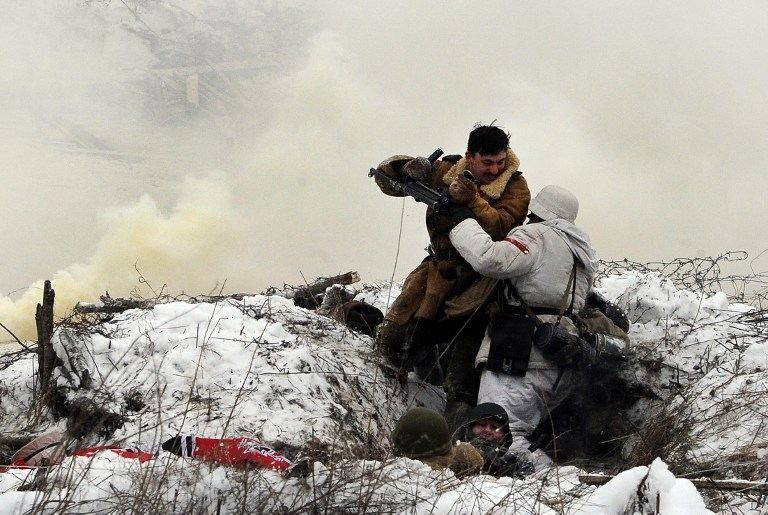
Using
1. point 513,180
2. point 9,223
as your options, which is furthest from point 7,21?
point 513,180

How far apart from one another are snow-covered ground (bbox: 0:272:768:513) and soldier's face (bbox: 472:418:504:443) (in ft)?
1.78

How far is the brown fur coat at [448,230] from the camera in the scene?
19.4ft

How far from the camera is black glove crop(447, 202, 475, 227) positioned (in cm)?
569

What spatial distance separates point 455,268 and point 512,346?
2.81 ft

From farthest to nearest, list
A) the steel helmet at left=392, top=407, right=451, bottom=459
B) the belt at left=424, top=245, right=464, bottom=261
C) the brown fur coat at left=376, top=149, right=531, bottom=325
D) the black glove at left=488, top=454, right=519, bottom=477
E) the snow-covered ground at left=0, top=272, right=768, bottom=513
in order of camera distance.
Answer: the belt at left=424, top=245, right=464, bottom=261, the brown fur coat at left=376, top=149, right=531, bottom=325, the black glove at left=488, top=454, right=519, bottom=477, the steel helmet at left=392, top=407, right=451, bottom=459, the snow-covered ground at left=0, top=272, right=768, bottom=513

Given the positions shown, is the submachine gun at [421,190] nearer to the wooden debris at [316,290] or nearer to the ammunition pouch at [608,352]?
the ammunition pouch at [608,352]

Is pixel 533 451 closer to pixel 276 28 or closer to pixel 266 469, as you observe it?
pixel 266 469

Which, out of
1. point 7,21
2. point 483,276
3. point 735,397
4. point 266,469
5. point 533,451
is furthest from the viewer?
point 7,21

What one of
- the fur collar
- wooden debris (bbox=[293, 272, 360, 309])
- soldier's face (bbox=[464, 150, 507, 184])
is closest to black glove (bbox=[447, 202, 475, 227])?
the fur collar

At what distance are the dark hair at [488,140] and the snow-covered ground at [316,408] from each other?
5.44ft

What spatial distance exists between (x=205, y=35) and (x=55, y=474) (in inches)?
2102

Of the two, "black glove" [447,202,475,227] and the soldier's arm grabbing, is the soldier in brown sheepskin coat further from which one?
the soldier's arm grabbing

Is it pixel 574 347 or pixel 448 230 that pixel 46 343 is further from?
pixel 574 347

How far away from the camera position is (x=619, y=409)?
602 centimetres
